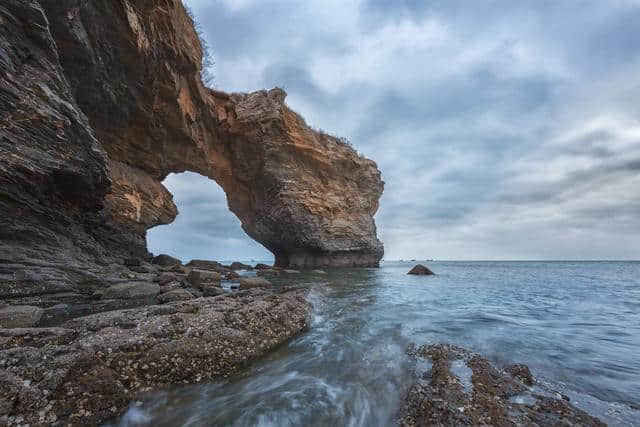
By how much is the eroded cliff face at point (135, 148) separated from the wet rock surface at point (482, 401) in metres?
8.62

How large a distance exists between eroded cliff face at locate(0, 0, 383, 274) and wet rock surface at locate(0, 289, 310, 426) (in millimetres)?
4666

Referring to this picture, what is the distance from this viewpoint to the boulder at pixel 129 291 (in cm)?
626

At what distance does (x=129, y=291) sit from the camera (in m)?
6.39

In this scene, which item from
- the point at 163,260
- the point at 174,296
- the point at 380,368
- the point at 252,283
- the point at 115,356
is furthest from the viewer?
the point at 163,260

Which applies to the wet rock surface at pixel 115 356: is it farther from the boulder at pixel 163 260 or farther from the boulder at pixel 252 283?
the boulder at pixel 163 260

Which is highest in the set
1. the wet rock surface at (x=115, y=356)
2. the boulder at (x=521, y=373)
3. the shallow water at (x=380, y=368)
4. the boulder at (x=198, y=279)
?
the boulder at (x=198, y=279)

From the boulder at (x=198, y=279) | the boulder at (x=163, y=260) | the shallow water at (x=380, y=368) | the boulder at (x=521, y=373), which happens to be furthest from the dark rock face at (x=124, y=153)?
the boulder at (x=521, y=373)

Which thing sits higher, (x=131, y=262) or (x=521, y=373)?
(x=131, y=262)

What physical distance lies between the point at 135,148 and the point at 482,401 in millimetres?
18993

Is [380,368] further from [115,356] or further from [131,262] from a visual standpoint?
[131,262]

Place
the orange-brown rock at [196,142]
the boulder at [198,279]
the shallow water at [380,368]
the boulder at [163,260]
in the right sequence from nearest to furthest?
the shallow water at [380,368] < the boulder at [198,279] < the orange-brown rock at [196,142] < the boulder at [163,260]

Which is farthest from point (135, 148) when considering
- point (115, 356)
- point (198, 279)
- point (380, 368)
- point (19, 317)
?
point (380, 368)

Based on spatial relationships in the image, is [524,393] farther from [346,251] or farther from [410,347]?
[346,251]

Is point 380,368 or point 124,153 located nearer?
point 380,368
